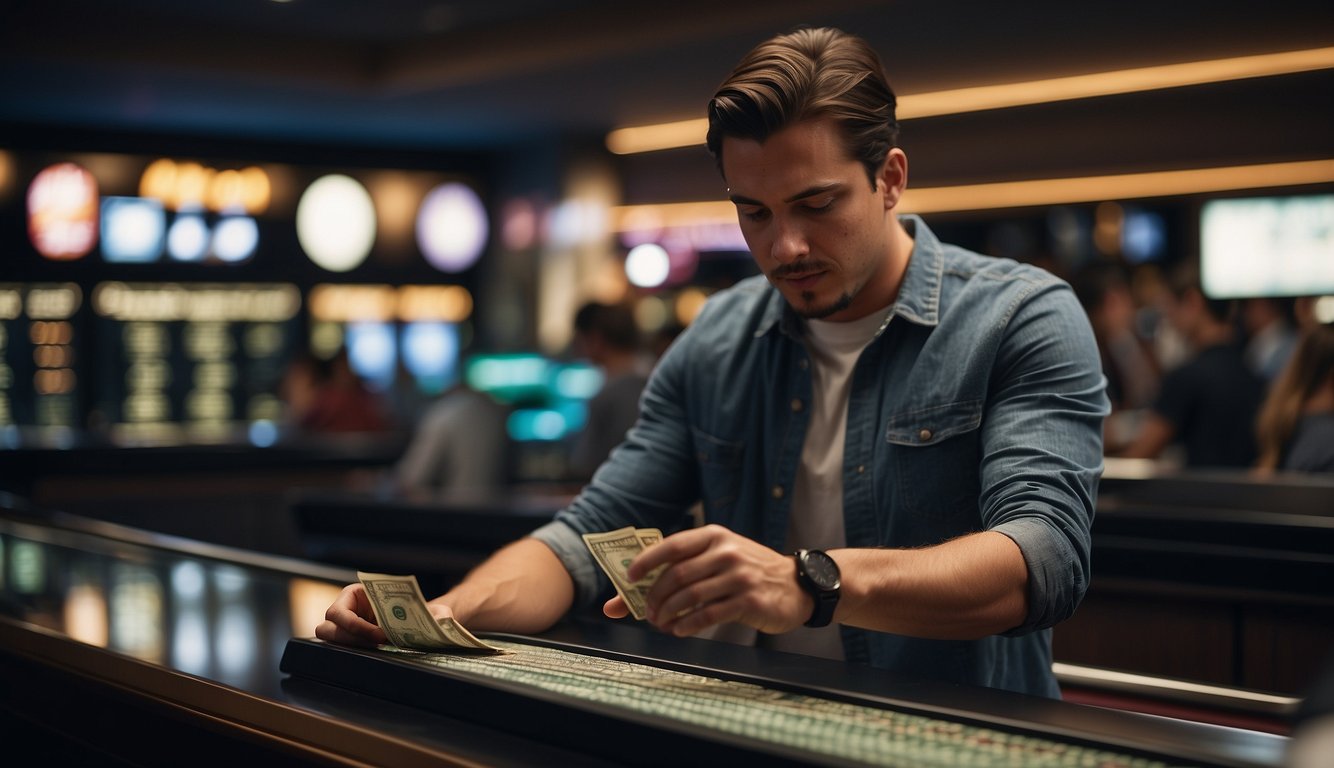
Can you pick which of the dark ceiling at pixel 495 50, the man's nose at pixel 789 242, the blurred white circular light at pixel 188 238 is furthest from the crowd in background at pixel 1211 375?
the blurred white circular light at pixel 188 238

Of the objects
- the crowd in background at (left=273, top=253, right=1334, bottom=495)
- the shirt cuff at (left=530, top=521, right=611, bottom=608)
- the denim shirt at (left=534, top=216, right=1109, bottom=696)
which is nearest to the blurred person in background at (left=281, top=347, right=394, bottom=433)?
the crowd in background at (left=273, top=253, right=1334, bottom=495)

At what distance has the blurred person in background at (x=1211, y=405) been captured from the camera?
18.1ft

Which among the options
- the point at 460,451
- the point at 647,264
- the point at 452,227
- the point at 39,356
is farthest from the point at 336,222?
the point at 460,451

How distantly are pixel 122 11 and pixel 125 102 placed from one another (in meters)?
1.26

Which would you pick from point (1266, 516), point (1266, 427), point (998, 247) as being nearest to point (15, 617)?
point (1266, 516)

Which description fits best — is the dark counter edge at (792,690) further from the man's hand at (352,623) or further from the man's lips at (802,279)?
the man's lips at (802,279)

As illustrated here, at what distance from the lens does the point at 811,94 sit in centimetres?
163

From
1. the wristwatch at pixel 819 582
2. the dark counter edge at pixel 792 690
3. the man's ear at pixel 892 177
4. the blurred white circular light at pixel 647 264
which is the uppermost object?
the blurred white circular light at pixel 647 264

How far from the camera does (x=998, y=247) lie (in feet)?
34.7

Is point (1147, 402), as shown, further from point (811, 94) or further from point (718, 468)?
point (811, 94)

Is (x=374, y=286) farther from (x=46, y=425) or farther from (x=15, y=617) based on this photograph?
(x=15, y=617)

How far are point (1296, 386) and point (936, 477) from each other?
2754mm

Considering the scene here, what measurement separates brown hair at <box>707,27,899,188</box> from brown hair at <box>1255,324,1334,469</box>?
2.73m

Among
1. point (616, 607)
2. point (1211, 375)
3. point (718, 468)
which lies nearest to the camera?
point (616, 607)
